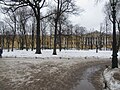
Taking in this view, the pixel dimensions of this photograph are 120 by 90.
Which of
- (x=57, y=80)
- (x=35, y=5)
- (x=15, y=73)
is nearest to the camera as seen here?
(x=57, y=80)

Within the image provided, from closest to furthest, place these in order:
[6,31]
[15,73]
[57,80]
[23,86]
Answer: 1. [23,86]
2. [57,80]
3. [15,73]
4. [6,31]

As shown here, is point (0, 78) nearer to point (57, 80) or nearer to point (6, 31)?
point (57, 80)

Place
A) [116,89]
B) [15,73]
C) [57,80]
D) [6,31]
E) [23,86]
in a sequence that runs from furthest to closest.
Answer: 1. [6,31]
2. [15,73]
3. [57,80]
4. [23,86]
5. [116,89]

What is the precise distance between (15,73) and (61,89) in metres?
5.33

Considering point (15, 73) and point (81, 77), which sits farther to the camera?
point (15, 73)

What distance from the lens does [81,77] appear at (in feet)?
50.0

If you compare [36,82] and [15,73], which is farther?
[15,73]

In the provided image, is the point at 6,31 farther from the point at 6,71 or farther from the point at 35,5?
the point at 6,71

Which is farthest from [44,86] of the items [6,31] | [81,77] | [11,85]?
[6,31]

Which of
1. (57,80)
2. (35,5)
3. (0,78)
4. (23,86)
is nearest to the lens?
(23,86)

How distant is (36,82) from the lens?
14.1m

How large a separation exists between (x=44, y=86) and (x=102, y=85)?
3.13m

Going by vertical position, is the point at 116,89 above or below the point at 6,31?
below

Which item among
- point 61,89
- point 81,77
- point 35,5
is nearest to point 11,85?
point 61,89
